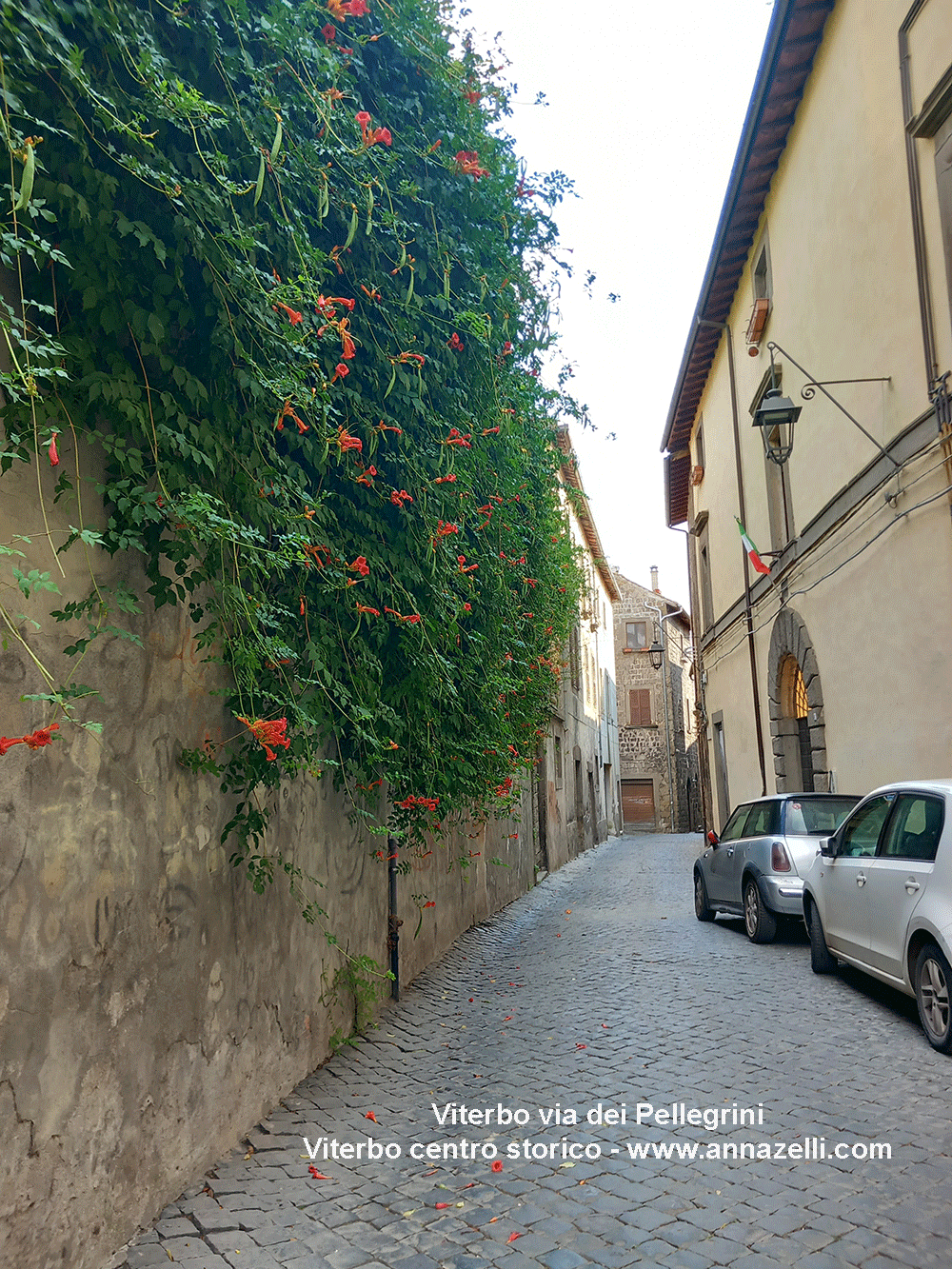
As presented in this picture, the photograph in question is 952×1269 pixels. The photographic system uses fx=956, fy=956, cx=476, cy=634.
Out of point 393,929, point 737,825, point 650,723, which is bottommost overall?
point 393,929

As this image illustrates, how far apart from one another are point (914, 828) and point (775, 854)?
324cm

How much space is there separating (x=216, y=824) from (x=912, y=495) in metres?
6.99

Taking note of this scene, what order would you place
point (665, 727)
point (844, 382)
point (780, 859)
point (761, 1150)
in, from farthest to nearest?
1. point (665, 727)
2. point (844, 382)
3. point (780, 859)
4. point (761, 1150)

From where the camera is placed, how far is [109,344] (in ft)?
10.3

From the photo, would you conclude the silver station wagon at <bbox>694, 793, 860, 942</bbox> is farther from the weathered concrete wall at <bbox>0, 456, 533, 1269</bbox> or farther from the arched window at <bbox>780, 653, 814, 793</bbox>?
the weathered concrete wall at <bbox>0, 456, 533, 1269</bbox>

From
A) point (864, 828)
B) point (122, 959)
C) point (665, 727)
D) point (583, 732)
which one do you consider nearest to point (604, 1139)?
point (122, 959)

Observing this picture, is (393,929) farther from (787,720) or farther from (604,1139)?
(787,720)

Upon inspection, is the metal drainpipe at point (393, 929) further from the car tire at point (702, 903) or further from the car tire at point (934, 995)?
the car tire at point (702, 903)

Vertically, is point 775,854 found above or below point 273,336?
below

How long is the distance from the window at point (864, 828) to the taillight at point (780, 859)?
1.75 meters

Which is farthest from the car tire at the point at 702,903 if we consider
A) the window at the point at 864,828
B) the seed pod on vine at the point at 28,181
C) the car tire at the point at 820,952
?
the seed pod on vine at the point at 28,181

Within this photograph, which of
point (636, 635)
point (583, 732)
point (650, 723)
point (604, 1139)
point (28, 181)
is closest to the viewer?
point (28, 181)

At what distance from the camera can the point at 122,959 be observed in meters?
3.34

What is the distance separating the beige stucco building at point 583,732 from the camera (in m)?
18.3
